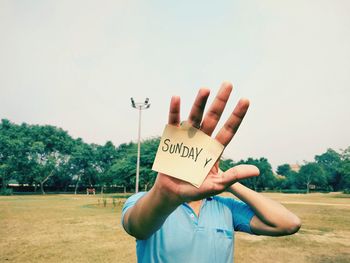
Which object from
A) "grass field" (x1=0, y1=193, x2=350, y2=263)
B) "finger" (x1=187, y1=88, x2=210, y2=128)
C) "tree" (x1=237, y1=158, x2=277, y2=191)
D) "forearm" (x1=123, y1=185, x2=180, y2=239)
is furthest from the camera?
"tree" (x1=237, y1=158, x2=277, y2=191)

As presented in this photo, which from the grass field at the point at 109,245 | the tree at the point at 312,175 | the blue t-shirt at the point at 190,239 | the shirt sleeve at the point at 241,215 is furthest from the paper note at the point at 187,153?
the tree at the point at 312,175

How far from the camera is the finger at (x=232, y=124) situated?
4.77 feet

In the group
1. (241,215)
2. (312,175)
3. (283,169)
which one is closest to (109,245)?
(241,215)

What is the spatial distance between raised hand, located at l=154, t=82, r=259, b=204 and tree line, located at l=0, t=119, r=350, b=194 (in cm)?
2804

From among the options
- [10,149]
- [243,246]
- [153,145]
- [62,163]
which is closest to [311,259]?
[243,246]

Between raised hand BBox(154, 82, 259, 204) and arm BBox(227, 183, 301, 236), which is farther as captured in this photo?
arm BBox(227, 183, 301, 236)

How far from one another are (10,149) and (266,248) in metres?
45.9

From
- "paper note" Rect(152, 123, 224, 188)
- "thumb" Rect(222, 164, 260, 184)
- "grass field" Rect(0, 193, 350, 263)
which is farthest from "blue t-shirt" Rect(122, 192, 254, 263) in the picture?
"grass field" Rect(0, 193, 350, 263)

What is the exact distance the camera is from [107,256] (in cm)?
736

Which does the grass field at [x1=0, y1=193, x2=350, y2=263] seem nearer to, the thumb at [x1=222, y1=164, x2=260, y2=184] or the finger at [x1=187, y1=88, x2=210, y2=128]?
the thumb at [x1=222, y1=164, x2=260, y2=184]

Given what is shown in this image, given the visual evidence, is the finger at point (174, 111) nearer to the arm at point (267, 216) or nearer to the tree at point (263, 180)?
the arm at point (267, 216)

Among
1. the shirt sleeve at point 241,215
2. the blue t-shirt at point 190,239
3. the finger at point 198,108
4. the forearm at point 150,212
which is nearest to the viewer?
the finger at point 198,108

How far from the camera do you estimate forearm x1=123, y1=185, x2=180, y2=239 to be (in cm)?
152

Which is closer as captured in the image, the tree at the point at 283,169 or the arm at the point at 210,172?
the arm at the point at 210,172
